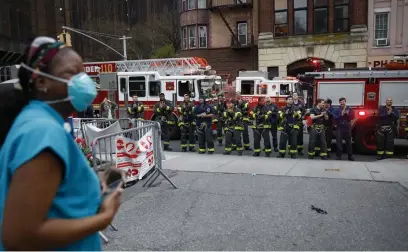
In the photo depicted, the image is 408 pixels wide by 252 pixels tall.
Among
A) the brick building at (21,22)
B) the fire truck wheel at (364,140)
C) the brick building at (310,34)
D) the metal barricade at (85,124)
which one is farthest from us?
the brick building at (21,22)

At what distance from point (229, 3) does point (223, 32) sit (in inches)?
91.4

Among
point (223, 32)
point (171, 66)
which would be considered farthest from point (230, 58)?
point (171, 66)

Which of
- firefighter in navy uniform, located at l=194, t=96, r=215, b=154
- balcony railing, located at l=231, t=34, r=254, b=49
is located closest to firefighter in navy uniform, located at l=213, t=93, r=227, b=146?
firefighter in navy uniform, located at l=194, t=96, r=215, b=154

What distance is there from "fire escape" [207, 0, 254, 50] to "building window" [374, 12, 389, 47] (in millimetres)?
8873

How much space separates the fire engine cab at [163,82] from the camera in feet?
47.8

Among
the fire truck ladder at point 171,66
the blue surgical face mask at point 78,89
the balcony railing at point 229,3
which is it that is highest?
the balcony railing at point 229,3

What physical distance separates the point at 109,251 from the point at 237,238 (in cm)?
151

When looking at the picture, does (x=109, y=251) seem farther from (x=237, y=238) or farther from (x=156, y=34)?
(x=156, y=34)

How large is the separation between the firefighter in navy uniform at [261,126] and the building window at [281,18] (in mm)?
17668

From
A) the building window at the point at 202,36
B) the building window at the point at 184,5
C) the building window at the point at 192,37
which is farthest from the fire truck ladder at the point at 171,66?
the building window at the point at 184,5

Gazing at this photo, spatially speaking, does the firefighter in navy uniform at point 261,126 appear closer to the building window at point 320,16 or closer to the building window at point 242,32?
the building window at point 320,16

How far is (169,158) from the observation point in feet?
33.6

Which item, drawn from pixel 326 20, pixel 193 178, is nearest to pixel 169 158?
pixel 193 178

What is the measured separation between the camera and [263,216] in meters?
5.30
